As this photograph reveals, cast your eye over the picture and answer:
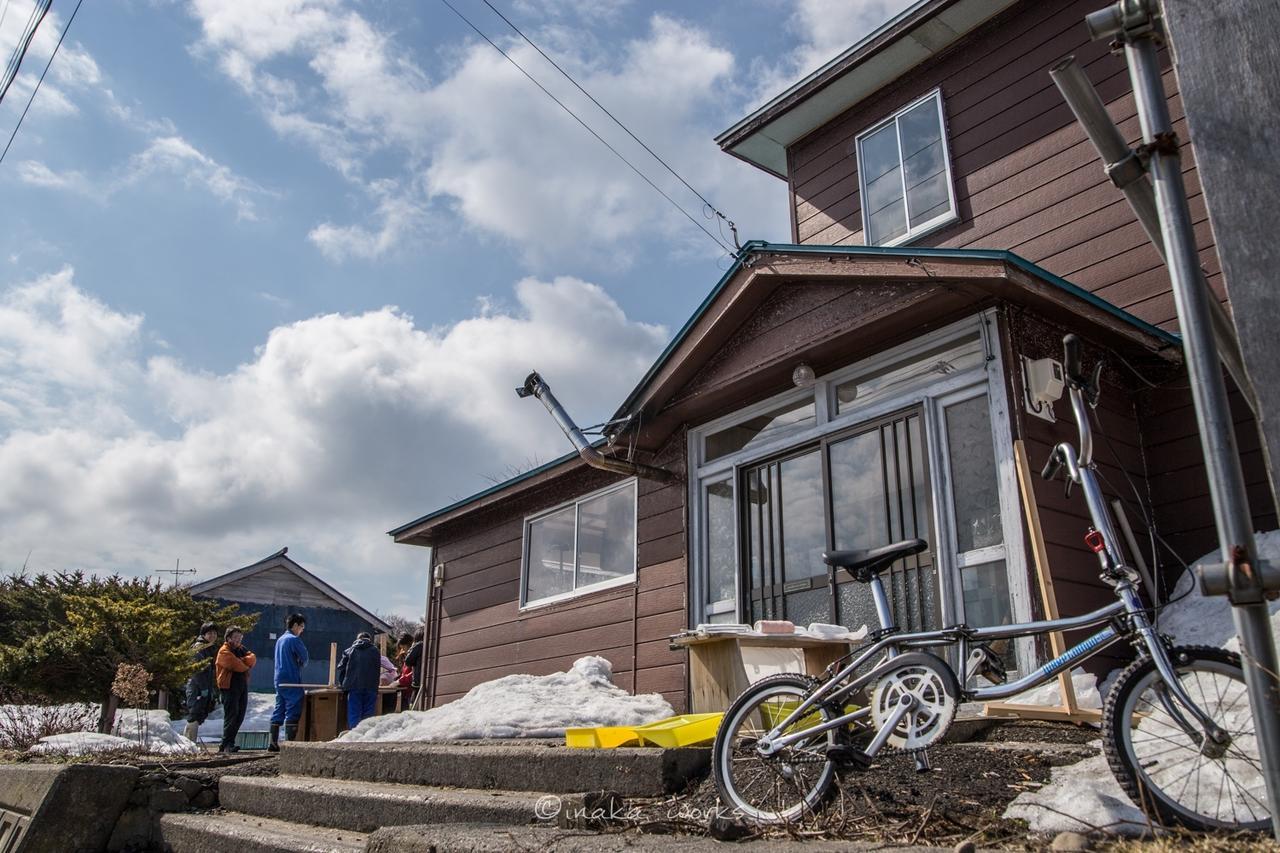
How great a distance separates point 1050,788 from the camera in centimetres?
333

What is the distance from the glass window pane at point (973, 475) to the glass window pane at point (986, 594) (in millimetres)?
145

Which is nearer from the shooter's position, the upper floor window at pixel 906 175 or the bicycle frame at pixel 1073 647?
the bicycle frame at pixel 1073 647

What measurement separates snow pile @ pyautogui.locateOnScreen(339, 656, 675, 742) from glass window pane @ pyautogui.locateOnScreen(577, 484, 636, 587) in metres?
1.27

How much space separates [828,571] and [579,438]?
9.09 feet

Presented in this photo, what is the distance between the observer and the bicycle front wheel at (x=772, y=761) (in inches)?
142

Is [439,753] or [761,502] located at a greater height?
[761,502]

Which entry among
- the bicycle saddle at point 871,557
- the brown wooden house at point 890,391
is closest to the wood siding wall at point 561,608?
the brown wooden house at point 890,391

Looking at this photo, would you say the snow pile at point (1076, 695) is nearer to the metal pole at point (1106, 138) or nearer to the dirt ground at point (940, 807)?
the dirt ground at point (940, 807)

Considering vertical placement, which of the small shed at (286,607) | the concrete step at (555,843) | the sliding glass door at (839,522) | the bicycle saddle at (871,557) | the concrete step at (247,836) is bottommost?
the concrete step at (247,836)

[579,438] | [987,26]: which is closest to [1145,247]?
[987,26]

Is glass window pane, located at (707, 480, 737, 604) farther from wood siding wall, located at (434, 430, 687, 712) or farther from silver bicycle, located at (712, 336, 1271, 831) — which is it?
silver bicycle, located at (712, 336, 1271, 831)

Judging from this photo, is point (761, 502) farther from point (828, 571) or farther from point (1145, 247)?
point (1145, 247)

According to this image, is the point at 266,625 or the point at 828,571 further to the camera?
the point at 266,625

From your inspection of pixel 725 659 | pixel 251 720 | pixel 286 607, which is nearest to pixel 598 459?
pixel 725 659
